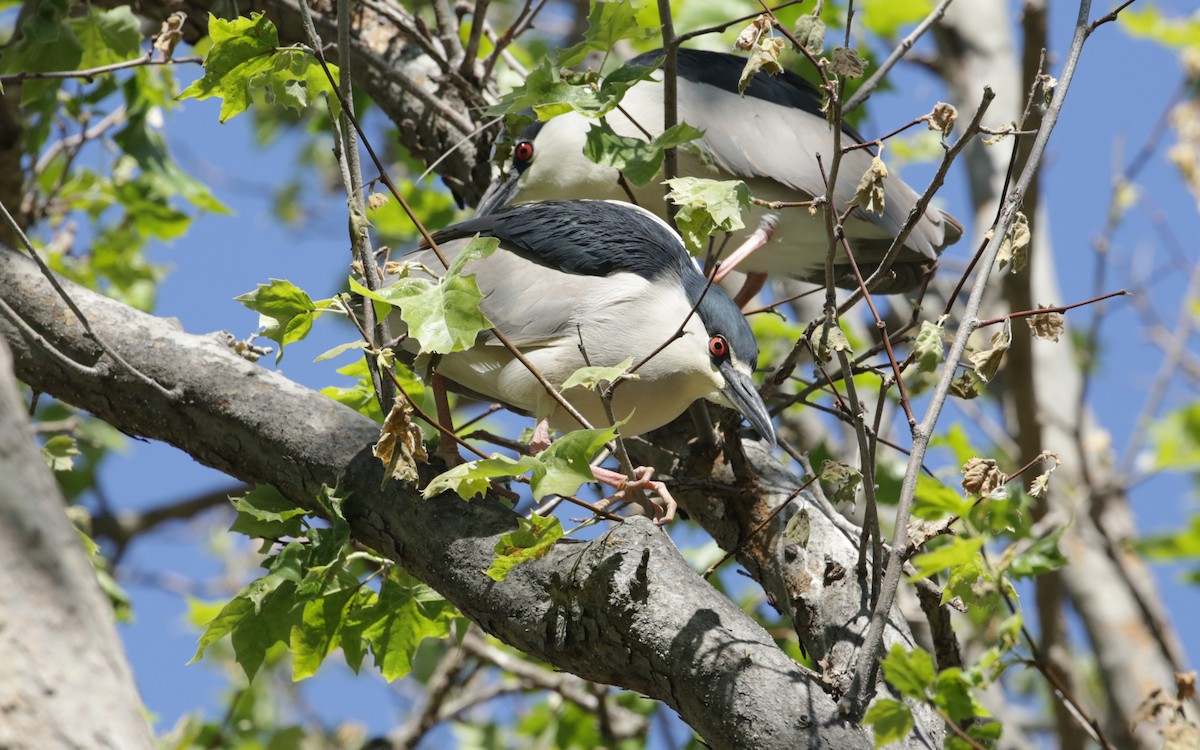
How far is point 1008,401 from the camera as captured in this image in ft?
17.5

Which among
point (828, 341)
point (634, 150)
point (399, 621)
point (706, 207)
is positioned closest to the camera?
point (828, 341)

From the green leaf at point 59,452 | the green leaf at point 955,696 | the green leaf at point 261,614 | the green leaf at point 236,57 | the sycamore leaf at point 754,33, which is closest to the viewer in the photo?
the green leaf at point 955,696

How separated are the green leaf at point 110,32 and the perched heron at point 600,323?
1.40 m

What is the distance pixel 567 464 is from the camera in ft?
6.66

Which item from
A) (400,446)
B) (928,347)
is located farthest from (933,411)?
(400,446)

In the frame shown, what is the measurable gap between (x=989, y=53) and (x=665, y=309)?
3976 millimetres

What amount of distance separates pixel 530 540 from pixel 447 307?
17.7 inches

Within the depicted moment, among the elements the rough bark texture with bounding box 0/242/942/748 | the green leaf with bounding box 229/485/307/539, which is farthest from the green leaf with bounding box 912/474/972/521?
the green leaf with bounding box 229/485/307/539

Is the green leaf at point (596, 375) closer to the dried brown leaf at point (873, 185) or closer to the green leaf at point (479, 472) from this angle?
the green leaf at point (479, 472)

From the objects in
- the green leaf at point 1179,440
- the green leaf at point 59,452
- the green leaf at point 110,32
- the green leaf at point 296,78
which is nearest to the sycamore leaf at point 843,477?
the green leaf at point 296,78

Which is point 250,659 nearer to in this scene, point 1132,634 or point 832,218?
point 832,218

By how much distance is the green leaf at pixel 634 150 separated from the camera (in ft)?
7.92

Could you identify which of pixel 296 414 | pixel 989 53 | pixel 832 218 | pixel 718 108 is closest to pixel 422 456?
pixel 296 414

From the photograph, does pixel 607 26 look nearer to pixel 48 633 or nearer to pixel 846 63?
pixel 846 63
